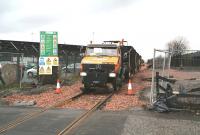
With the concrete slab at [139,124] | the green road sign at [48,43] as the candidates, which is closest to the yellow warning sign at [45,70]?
the green road sign at [48,43]

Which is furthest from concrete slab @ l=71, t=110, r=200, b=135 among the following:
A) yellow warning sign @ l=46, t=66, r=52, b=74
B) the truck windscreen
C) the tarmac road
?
yellow warning sign @ l=46, t=66, r=52, b=74

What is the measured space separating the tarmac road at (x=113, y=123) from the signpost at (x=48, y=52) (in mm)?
10519

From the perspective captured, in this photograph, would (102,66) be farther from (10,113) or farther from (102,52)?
(10,113)

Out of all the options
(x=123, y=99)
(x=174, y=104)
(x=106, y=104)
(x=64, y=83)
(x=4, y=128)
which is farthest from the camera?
(x=64, y=83)

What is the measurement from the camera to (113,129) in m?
10.7

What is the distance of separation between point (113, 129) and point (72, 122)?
1.56 metres

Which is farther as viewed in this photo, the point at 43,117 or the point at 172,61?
the point at 172,61

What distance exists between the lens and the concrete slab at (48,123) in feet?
33.3

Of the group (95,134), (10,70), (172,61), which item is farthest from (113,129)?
(10,70)

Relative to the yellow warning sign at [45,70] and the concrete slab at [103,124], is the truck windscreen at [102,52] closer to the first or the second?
the yellow warning sign at [45,70]

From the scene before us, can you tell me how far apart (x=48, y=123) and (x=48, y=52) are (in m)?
14.9

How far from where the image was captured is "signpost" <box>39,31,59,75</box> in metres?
25.1

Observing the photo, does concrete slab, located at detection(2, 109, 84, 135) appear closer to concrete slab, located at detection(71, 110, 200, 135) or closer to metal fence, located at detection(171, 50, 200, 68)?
concrete slab, located at detection(71, 110, 200, 135)

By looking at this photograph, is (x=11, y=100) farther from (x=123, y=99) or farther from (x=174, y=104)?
(x=174, y=104)
